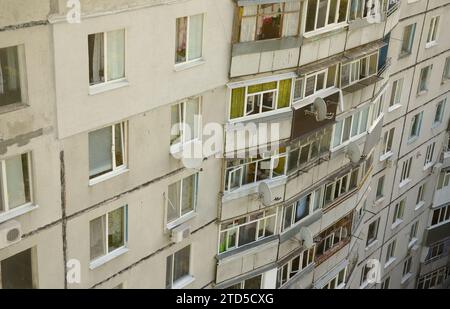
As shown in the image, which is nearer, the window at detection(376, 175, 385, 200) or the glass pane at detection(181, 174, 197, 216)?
the glass pane at detection(181, 174, 197, 216)

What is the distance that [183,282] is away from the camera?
19.2 metres

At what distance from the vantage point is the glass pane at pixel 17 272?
48.0 feet

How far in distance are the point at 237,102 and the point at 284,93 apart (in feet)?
5.25

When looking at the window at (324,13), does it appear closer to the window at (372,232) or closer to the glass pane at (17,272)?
the glass pane at (17,272)

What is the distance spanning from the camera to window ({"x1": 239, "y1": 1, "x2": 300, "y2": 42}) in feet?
54.9

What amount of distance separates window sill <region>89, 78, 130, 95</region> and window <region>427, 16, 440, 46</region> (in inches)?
653

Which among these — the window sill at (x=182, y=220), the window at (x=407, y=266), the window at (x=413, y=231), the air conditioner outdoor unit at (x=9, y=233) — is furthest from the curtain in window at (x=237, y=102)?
the window at (x=407, y=266)

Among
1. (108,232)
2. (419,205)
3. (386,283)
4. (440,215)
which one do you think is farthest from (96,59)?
(440,215)

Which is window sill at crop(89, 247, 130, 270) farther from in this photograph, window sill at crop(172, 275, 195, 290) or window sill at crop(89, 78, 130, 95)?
window sill at crop(89, 78, 130, 95)

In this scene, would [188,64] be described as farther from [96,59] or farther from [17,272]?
[17,272]

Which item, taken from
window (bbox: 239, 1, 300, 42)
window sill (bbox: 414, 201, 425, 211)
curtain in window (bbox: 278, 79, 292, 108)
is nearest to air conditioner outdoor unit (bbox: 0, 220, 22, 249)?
window (bbox: 239, 1, 300, 42)

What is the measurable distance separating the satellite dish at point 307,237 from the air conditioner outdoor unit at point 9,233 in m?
10.4

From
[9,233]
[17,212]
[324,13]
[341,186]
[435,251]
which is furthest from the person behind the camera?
[435,251]
